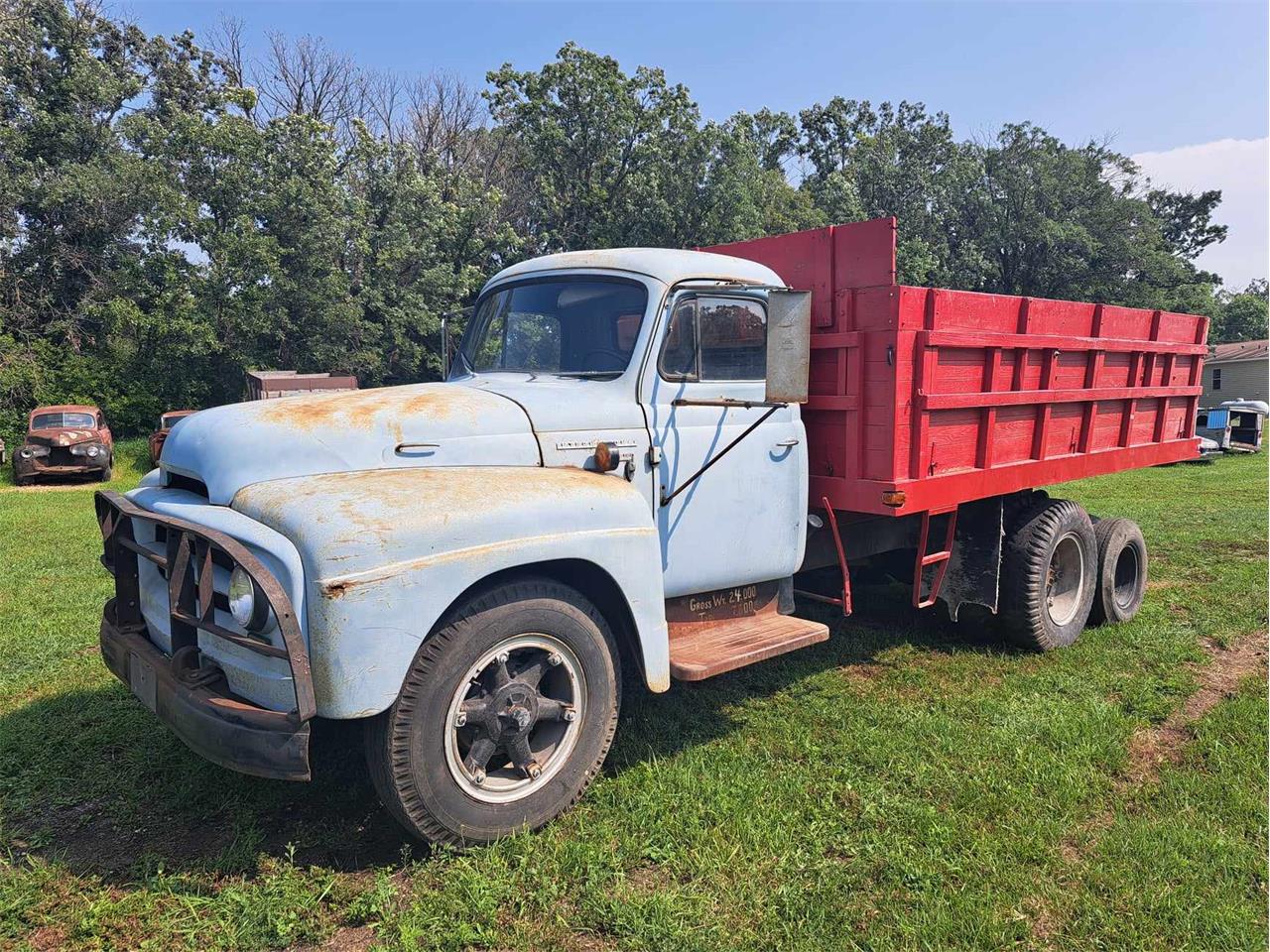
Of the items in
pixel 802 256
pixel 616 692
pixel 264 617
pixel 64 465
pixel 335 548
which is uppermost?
pixel 802 256

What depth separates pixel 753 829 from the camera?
3.31 metres

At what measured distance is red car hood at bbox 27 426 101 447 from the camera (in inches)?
689

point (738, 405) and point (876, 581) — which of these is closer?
point (738, 405)

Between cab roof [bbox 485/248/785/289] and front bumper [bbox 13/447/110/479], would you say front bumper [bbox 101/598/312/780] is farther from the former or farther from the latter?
front bumper [bbox 13/447/110/479]

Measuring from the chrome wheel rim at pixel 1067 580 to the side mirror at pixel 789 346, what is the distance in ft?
10.7

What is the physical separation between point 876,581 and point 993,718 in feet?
6.44

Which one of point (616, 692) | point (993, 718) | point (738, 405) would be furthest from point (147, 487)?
point (993, 718)

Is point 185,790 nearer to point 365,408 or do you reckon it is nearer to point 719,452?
point 365,408

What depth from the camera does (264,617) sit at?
2.74 meters

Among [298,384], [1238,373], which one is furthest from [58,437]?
[1238,373]

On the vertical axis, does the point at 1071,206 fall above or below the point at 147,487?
above

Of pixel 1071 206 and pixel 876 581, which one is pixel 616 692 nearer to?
pixel 876 581

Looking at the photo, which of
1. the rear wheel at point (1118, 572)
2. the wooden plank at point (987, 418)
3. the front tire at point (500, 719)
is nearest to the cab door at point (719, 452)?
the front tire at point (500, 719)

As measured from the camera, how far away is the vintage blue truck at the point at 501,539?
109 inches
